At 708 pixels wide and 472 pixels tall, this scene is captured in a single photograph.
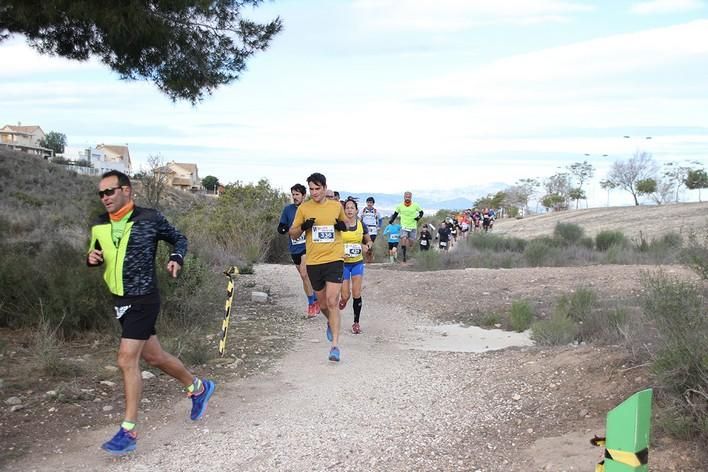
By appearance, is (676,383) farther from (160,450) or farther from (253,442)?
(160,450)

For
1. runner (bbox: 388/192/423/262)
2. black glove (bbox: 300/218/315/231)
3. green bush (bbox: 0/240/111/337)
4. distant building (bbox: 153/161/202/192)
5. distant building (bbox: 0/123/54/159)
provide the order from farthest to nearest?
distant building (bbox: 0/123/54/159) < distant building (bbox: 153/161/202/192) < runner (bbox: 388/192/423/262) < black glove (bbox: 300/218/315/231) < green bush (bbox: 0/240/111/337)

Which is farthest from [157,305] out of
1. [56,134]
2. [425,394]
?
[56,134]

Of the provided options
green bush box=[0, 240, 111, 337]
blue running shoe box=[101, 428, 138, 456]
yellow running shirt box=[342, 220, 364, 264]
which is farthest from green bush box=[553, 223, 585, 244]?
blue running shoe box=[101, 428, 138, 456]

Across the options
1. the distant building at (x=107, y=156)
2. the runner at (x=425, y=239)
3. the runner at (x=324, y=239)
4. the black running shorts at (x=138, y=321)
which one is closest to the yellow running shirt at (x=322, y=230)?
the runner at (x=324, y=239)

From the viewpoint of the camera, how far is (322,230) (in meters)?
8.46

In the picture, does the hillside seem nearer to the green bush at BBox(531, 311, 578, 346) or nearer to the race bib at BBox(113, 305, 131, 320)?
the green bush at BBox(531, 311, 578, 346)

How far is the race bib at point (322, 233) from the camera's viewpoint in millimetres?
8461

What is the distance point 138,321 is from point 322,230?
3.42m

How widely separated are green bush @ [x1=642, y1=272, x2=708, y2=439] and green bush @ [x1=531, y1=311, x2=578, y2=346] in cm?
260

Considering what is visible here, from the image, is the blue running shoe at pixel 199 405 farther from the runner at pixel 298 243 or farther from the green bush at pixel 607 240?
the green bush at pixel 607 240

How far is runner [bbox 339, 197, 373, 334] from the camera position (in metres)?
9.86

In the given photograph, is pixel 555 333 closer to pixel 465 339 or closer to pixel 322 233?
pixel 465 339

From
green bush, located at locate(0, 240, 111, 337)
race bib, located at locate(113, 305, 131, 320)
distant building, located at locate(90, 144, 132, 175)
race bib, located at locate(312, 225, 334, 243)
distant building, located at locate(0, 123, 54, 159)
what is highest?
distant building, located at locate(0, 123, 54, 159)

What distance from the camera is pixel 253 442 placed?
5.53 meters
